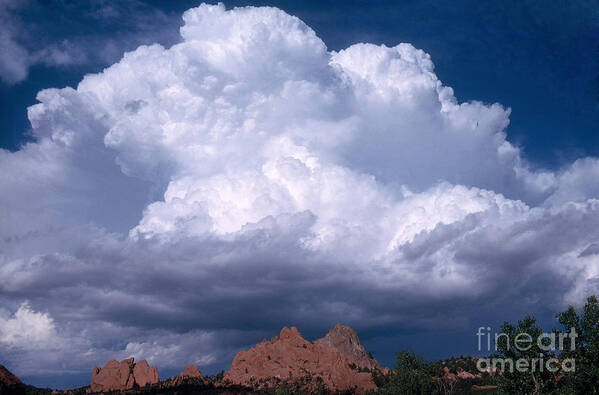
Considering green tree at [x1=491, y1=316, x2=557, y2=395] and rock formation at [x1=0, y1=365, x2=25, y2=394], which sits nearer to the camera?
green tree at [x1=491, y1=316, x2=557, y2=395]

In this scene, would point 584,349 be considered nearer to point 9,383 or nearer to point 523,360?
point 523,360

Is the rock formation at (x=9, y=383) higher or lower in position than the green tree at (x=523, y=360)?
lower

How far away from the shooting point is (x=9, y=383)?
267 feet

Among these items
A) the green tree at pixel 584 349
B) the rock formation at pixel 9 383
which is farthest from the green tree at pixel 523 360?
the rock formation at pixel 9 383

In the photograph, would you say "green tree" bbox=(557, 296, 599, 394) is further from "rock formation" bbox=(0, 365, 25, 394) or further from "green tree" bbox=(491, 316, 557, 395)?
"rock formation" bbox=(0, 365, 25, 394)

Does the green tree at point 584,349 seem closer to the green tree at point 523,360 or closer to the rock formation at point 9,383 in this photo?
the green tree at point 523,360

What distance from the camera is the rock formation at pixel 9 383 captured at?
78375mm

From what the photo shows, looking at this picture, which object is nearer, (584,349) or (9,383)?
(584,349)

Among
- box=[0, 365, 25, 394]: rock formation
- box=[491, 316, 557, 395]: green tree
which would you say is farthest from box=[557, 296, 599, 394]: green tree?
box=[0, 365, 25, 394]: rock formation

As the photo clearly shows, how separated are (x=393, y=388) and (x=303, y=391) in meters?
91.0

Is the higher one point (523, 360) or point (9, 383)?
point (523, 360)

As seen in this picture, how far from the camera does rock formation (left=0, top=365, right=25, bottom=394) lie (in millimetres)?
78375

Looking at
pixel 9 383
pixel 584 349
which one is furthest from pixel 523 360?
pixel 9 383

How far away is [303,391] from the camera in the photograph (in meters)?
192
